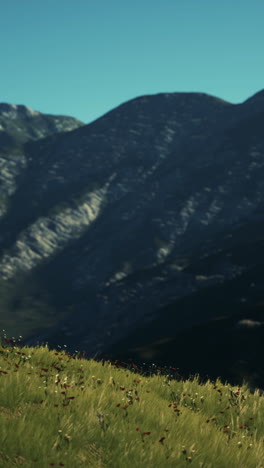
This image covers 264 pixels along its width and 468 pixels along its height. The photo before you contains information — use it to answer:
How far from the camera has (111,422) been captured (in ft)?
22.3

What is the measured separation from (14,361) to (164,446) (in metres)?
3.51

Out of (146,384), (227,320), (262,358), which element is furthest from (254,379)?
(146,384)

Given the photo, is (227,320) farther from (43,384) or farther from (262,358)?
(43,384)

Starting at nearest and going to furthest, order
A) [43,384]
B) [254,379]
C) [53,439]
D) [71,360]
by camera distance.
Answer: [53,439] < [43,384] < [71,360] < [254,379]

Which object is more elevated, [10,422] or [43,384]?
[10,422]

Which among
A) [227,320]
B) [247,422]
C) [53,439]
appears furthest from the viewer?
[227,320]

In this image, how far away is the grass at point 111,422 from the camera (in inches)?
234

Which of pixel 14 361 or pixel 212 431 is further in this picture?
pixel 14 361

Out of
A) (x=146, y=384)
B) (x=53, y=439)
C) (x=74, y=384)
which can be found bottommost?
(x=146, y=384)

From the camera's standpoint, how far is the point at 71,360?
9.86 meters

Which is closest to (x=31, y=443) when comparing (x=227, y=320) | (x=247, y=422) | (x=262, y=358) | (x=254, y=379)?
(x=247, y=422)

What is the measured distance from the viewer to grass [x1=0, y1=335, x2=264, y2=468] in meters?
5.95

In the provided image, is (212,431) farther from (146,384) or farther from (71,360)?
(71,360)

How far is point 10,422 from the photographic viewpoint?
6129 mm
